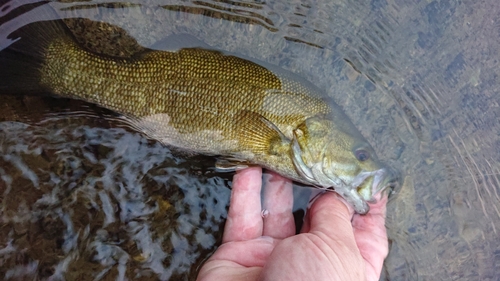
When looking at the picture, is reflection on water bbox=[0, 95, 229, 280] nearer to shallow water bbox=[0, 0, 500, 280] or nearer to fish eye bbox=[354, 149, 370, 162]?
shallow water bbox=[0, 0, 500, 280]

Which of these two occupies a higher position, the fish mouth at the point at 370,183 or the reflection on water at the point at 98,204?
the fish mouth at the point at 370,183

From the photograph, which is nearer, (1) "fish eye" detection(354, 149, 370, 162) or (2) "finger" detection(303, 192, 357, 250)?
(2) "finger" detection(303, 192, 357, 250)

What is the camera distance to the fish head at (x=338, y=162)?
8.30 ft

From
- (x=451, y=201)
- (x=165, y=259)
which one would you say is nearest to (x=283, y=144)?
(x=165, y=259)

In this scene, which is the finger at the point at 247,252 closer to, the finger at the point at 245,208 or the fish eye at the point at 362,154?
the finger at the point at 245,208

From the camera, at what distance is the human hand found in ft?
6.32

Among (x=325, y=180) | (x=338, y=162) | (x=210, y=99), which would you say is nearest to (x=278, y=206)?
(x=325, y=180)

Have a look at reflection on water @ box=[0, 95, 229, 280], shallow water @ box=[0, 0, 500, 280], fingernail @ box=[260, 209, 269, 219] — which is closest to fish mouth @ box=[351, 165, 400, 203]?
shallow water @ box=[0, 0, 500, 280]

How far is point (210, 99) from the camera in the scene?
254 cm

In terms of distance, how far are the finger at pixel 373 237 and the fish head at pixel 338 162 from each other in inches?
4.3

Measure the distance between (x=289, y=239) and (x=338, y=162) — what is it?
72 centimetres

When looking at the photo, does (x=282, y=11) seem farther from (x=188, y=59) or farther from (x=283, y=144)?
(x=283, y=144)

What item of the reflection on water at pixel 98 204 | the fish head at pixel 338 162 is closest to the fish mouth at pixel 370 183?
the fish head at pixel 338 162

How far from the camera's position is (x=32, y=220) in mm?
2666
